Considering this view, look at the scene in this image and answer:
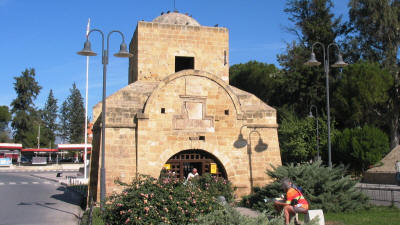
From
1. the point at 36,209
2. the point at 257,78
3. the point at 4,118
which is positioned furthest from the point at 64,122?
the point at 36,209

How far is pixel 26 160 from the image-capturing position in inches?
2276

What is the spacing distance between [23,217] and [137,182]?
6.98 m

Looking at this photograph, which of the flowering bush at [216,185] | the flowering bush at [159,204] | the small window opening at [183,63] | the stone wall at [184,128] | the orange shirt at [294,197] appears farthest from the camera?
the small window opening at [183,63]

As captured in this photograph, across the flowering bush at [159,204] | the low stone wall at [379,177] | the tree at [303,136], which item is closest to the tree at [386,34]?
the tree at [303,136]

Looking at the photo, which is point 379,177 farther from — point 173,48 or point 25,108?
point 25,108

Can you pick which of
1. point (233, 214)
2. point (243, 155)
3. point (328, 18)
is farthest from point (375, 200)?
point (328, 18)

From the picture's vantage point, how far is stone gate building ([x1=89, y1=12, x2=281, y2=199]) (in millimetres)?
13289

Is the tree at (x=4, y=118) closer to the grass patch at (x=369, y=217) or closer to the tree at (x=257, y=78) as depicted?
the tree at (x=257, y=78)

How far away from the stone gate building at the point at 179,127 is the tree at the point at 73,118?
176ft

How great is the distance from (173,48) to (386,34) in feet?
63.9

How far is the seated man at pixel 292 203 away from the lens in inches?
284

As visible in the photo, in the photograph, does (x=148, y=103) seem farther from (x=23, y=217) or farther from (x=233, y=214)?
(x=233, y=214)

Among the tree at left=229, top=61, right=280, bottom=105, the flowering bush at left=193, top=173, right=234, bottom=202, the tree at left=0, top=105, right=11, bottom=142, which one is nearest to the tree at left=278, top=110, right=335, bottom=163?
the tree at left=229, top=61, right=280, bottom=105

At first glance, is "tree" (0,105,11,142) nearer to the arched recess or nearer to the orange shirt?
the arched recess
